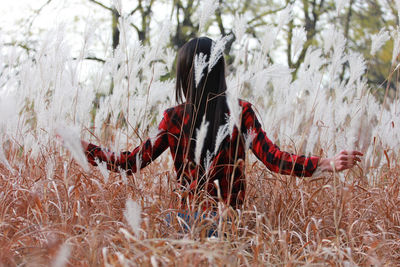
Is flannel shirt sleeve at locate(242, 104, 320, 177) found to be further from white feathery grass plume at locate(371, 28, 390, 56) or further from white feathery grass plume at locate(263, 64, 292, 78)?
white feathery grass plume at locate(371, 28, 390, 56)

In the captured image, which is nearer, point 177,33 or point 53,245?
point 53,245

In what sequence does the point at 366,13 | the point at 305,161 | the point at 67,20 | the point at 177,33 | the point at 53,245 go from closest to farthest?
the point at 53,245 < the point at 305,161 < the point at 67,20 < the point at 177,33 < the point at 366,13

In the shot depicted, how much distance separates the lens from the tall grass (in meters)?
1.44

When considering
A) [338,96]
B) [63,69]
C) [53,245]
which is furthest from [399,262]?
[63,69]

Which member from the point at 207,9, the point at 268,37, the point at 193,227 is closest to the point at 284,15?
the point at 268,37

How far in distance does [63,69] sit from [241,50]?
41.8 inches

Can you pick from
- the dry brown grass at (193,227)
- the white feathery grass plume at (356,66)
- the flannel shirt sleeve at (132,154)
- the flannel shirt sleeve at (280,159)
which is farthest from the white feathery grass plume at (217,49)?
the white feathery grass plume at (356,66)

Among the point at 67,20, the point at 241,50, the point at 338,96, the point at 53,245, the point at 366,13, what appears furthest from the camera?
the point at 366,13

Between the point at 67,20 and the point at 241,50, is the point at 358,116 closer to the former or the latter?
the point at 241,50

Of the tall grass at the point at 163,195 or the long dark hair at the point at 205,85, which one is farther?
the long dark hair at the point at 205,85

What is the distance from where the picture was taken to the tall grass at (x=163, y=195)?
4.71 feet

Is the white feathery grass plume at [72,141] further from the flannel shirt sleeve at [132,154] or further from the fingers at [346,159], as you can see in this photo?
the fingers at [346,159]

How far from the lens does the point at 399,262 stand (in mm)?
1772

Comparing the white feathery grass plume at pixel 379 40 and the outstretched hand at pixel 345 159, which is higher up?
the white feathery grass plume at pixel 379 40
